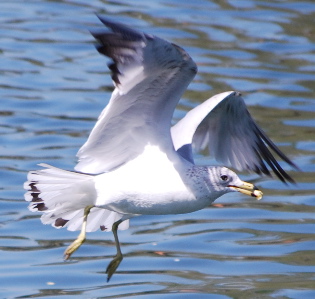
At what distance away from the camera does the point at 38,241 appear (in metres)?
10.8

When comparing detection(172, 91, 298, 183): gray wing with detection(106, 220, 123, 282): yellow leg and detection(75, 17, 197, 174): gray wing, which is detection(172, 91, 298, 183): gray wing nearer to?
detection(75, 17, 197, 174): gray wing

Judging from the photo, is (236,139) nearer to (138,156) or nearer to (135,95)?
(138,156)

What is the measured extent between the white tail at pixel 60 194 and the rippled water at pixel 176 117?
0.87 metres

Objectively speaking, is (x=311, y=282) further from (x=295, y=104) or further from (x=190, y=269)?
(x=295, y=104)

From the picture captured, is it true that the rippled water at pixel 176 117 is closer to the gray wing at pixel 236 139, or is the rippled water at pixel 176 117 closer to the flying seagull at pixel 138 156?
the gray wing at pixel 236 139

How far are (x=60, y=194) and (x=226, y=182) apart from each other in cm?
138

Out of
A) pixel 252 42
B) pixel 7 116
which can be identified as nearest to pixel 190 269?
pixel 7 116

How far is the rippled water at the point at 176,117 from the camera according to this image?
32.7 feet

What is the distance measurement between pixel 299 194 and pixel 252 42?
545 centimetres

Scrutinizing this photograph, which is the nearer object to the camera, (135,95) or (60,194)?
(135,95)

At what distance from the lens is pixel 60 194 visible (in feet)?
28.1

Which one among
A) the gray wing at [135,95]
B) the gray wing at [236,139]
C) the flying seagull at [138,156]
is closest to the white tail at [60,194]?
the flying seagull at [138,156]

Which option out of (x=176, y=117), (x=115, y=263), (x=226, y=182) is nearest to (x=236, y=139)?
(x=226, y=182)

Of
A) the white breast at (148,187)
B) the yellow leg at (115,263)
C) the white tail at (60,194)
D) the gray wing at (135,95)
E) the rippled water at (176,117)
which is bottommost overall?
the rippled water at (176,117)
